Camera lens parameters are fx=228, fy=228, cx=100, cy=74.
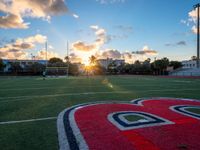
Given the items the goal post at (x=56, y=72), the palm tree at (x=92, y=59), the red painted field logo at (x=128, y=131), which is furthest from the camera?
the palm tree at (x=92, y=59)

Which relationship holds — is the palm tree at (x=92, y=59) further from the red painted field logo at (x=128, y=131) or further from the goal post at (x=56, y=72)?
the red painted field logo at (x=128, y=131)

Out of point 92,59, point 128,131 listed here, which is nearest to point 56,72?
point 128,131

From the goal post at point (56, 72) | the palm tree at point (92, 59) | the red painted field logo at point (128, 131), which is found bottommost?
the red painted field logo at point (128, 131)

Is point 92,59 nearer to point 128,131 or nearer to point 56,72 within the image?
point 56,72

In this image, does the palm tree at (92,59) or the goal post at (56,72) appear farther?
the palm tree at (92,59)

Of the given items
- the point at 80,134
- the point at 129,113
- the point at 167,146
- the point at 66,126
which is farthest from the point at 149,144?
the point at 129,113

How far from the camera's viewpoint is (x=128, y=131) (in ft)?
14.8

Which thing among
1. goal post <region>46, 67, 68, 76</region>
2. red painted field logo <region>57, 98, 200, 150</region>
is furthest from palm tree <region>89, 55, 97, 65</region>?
red painted field logo <region>57, 98, 200, 150</region>

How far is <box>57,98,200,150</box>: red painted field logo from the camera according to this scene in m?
3.72

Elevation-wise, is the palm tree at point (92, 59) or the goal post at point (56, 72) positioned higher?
the palm tree at point (92, 59)

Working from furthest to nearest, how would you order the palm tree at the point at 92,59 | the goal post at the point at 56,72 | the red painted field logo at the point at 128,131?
the palm tree at the point at 92,59
the goal post at the point at 56,72
the red painted field logo at the point at 128,131

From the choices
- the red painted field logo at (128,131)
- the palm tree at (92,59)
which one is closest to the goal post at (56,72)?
the red painted field logo at (128,131)

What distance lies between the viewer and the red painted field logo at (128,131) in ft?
12.2

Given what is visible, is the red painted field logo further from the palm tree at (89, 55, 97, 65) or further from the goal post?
the palm tree at (89, 55, 97, 65)
